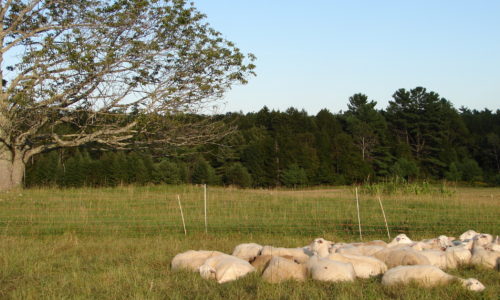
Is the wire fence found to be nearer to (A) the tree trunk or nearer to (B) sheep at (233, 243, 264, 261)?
(A) the tree trunk

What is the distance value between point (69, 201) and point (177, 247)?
642cm

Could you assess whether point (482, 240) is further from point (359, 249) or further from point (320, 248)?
point (320, 248)

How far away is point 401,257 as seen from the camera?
22.5 feet

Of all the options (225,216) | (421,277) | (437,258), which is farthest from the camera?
(225,216)

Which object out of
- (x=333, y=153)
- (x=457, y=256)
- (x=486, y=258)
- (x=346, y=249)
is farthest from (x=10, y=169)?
(x=333, y=153)

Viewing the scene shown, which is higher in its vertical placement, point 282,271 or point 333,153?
point 333,153

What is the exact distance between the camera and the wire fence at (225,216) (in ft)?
37.2

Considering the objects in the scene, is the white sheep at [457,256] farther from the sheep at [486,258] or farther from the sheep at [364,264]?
the sheep at [364,264]

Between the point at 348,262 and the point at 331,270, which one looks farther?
the point at 348,262

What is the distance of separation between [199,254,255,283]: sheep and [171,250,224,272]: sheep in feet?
0.86

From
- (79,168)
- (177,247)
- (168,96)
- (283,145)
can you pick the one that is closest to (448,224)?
(177,247)

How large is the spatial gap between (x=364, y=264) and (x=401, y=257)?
640mm

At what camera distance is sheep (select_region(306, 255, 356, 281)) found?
19.7ft

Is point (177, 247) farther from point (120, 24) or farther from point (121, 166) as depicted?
point (121, 166)
